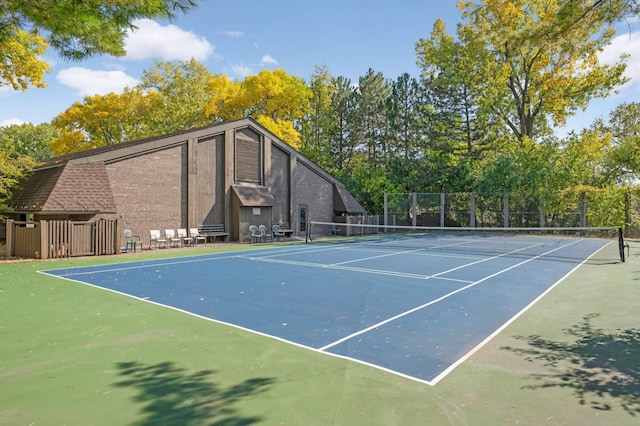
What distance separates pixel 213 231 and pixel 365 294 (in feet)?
61.0

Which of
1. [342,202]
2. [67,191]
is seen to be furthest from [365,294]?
[342,202]

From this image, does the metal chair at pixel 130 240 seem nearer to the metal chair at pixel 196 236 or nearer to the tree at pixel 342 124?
the metal chair at pixel 196 236

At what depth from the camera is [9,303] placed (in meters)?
9.64

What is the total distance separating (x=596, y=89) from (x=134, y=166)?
35.6 m

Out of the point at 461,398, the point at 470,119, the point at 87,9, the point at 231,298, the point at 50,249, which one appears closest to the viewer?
the point at 461,398

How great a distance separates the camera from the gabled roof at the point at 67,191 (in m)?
19.2

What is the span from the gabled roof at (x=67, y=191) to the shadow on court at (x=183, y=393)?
1622cm

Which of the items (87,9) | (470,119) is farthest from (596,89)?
(87,9)

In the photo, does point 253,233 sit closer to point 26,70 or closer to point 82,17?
point 26,70

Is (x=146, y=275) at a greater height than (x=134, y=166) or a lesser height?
lesser

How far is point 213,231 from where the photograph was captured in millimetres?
27547

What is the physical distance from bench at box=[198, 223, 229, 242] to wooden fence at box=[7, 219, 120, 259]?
6785mm

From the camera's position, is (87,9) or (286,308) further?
(286,308)

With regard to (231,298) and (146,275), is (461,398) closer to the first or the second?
(231,298)
